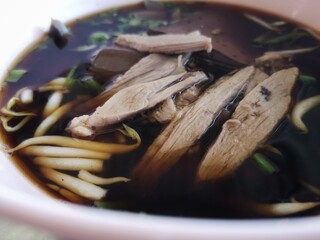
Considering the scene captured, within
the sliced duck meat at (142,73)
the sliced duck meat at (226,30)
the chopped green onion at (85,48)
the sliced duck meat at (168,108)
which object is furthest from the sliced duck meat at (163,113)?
the chopped green onion at (85,48)

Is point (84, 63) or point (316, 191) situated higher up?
point (84, 63)

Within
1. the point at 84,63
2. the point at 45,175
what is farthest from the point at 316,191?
the point at 84,63

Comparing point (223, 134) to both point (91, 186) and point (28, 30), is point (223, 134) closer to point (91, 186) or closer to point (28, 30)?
point (91, 186)

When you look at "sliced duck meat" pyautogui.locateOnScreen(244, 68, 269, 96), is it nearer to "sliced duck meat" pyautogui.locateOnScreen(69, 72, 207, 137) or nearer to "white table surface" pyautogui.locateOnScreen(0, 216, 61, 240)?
"sliced duck meat" pyautogui.locateOnScreen(69, 72, 207, 137)

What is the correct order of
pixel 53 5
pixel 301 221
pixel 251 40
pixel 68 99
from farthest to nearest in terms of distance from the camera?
pixel 53 5 < pixel 251 40 < pixel 68 99 < pixel 301 221

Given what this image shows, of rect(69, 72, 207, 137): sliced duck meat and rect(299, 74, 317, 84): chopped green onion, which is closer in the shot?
rect(69, 72, 207, 137): sliced duck meat

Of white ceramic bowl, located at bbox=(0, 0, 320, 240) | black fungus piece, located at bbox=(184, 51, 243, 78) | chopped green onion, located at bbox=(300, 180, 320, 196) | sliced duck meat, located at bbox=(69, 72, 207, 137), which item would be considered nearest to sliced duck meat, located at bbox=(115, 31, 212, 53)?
black fungus piece, located at bbox=(184, 51, 243, 78)

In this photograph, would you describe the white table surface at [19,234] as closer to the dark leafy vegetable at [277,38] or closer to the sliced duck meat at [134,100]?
the sliced duck meat at [134,100]
